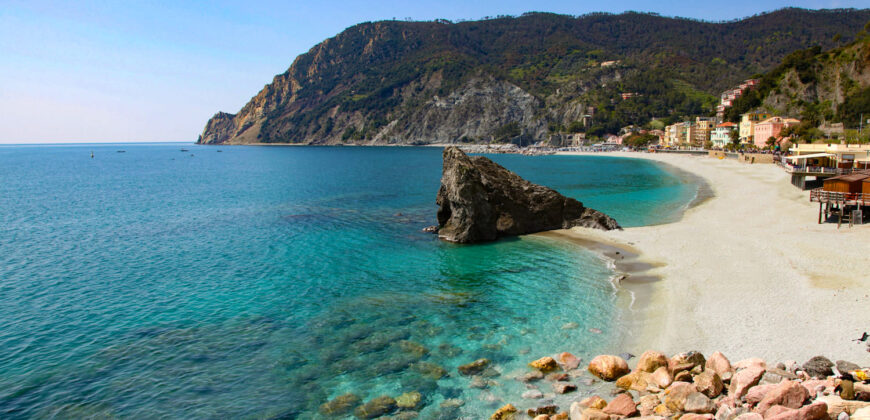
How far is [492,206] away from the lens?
110 ft

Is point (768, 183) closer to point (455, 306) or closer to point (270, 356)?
point (455, 306)

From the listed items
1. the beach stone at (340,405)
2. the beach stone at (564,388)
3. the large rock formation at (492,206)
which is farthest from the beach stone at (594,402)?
the large rock formation at (492,206)

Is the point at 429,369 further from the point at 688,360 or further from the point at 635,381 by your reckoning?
the point at 688,360

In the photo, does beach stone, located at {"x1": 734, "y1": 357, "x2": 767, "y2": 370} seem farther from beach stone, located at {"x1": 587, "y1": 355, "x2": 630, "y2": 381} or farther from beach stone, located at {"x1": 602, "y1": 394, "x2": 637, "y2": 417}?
beach stone, located at {"x1": 602, "y1": 394, "x2": 637, "y2": 417}

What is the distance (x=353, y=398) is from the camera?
43.3 feet

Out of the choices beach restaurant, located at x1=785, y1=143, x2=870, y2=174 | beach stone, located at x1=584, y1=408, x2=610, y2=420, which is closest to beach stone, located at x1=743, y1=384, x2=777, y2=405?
beach stone, located at x1=584, y1=408, x2=610, y2=420

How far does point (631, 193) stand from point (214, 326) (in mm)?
51516

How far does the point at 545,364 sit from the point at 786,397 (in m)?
5.96

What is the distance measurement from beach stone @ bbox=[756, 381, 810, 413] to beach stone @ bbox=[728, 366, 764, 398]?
108cm

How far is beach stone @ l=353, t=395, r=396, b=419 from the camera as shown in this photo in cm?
1241

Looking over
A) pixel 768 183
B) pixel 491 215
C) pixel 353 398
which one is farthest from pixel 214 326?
pixel 768 183

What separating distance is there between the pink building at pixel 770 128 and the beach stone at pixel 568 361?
109 m

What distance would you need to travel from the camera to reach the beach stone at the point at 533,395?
1302 centimetres

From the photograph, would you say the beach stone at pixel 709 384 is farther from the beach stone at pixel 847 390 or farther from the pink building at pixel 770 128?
the pink building at pixel 770 128
